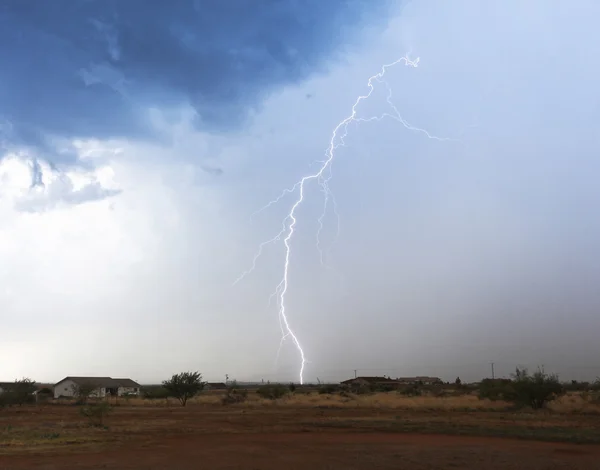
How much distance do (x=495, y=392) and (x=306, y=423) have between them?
30535 mm

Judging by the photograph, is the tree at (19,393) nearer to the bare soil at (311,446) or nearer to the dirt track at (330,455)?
the bare soil at (311,446)

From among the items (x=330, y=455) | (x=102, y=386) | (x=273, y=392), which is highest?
(x=102, y=386)

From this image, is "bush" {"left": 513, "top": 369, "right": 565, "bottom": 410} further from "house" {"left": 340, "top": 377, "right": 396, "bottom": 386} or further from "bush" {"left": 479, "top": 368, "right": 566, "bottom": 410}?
"house" {"left": 340, "top": 377, "right": 396, "bottom": 386}

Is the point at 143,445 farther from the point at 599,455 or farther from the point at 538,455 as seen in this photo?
the point at 599,455

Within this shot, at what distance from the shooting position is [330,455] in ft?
72.9

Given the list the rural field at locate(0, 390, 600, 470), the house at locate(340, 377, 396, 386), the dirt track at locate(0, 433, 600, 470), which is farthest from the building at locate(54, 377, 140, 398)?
the dirt track at locate(0, 433, 600, 470)

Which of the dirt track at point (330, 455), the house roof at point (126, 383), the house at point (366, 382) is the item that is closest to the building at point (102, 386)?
the house roof at point (126, 383)

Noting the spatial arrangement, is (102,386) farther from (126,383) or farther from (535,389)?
(535,389)

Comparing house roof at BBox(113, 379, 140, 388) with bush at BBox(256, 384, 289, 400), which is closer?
bush at BBox(256, 384, 289, 400)

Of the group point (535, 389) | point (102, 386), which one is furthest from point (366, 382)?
point (535, 389)

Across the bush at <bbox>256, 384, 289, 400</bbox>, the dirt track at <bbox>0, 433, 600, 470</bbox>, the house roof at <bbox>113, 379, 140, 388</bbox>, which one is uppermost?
the house roof at <bbox>113, 379, 140, 388</bbox>

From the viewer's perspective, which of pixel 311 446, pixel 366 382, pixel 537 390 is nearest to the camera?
pixel 311 446

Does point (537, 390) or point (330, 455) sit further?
point (537, 390)

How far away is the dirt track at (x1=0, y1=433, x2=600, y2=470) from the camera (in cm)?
1983
